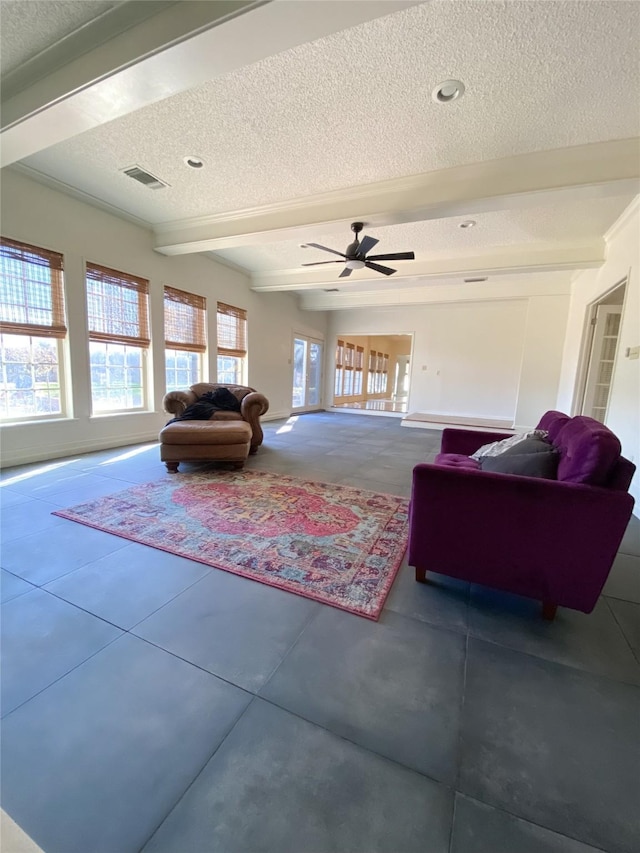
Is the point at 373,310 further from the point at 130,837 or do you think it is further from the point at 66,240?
the point at 130,837

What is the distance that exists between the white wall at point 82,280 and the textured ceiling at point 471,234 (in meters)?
0.88

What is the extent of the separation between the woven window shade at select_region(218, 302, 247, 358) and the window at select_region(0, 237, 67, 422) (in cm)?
263

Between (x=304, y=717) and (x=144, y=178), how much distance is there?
4603 mm

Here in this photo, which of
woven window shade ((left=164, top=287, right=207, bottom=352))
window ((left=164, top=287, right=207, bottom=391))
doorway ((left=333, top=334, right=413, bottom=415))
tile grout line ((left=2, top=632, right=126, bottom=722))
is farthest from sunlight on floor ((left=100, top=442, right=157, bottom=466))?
doorway ((left=333, top=334, right=413, bottom=415))

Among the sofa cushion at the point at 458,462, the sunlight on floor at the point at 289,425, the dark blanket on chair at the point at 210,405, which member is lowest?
the sunlight on floor at the point at 289,425

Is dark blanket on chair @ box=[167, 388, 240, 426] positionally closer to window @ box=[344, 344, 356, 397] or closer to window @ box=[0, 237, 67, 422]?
window @ box=[0, 237, 67, 422]

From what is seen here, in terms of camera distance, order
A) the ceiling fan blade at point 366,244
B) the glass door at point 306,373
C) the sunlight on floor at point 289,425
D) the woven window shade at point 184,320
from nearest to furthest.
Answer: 1. the ceiling fan blade at point 366,244
2. the woven window shade at point 184,320
3. the sunlight on floor at point 289,425
4. the glass door at point 306,373

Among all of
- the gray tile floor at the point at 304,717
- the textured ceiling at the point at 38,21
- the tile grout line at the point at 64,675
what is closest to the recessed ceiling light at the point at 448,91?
the textured ceiling at the point at 38,21

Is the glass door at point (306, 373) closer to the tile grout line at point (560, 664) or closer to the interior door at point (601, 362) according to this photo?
the interior door at point (601, 362)

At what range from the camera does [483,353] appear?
319 inches

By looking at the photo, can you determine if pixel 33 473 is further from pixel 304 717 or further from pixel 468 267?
pixel 468 267

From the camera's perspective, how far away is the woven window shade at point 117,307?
14.1 feet

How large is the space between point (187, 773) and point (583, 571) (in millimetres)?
1695

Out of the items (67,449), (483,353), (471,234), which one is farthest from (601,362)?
(67,449)
